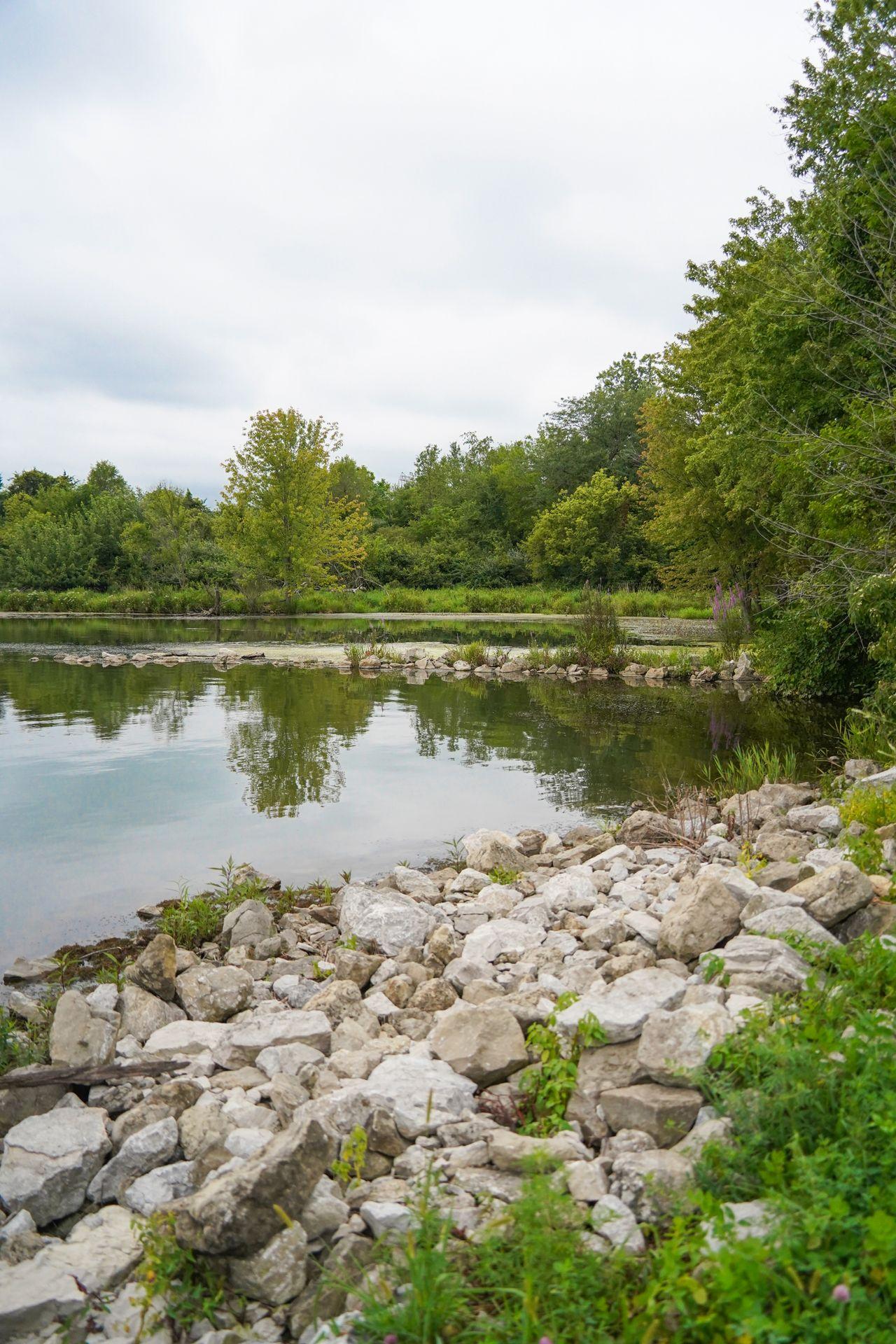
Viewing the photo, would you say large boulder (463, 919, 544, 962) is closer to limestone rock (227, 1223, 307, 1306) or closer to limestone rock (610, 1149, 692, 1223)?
limestone rock (610, 1149, 692, 1223)

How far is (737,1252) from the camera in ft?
6.49

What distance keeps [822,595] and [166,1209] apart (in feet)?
34.5

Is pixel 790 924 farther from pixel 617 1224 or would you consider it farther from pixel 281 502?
pixel 281 502

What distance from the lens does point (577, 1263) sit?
7.15 ft

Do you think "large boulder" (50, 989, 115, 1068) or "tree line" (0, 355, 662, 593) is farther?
"tree line" (0, 355, 662, 593)

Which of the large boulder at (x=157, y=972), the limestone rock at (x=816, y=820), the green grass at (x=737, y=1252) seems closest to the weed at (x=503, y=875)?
the limestone rock at (x=816, y=820)

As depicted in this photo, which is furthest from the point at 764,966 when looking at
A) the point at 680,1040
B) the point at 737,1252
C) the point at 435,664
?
the point at 435,664

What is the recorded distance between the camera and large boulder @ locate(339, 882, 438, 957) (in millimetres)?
4953

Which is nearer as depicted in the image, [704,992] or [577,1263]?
[577,1263]

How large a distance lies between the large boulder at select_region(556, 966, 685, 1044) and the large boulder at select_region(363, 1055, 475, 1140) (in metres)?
0.46

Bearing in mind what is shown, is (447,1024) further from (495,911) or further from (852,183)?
(852,183)

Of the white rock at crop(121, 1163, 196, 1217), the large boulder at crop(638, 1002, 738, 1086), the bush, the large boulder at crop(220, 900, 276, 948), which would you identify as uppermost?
the bush

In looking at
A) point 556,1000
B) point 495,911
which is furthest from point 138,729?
point 556,1000

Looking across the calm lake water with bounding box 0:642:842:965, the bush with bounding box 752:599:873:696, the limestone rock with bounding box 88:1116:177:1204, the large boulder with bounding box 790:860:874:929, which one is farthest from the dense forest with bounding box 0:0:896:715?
the limestone rock with bounding box 88:1116:177:1204
